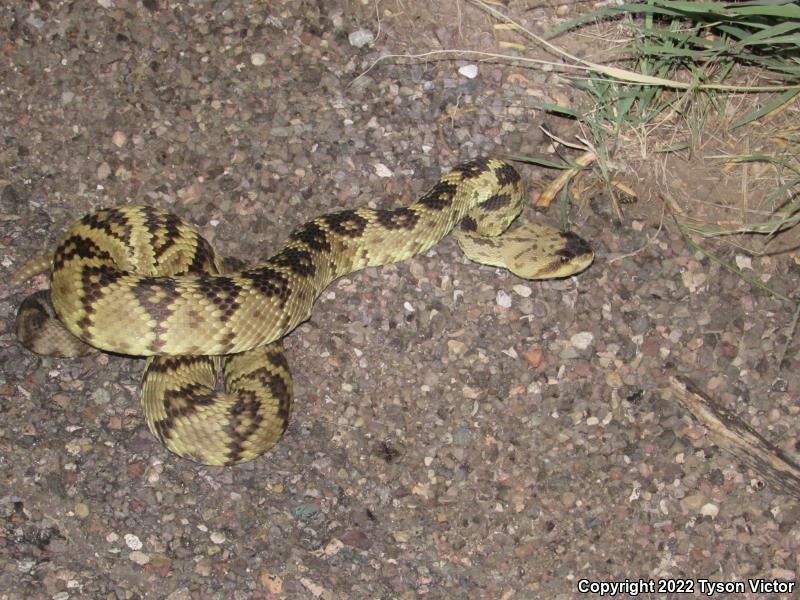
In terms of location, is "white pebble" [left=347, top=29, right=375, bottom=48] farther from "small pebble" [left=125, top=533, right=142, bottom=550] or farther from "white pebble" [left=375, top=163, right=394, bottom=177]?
"small pebble" [left=125, top=533, right=142, bottom=550]

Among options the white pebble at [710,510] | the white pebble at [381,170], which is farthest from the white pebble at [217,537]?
the white pebble at [381,170]

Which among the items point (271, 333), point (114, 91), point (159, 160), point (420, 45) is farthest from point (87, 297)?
point (420, 45)

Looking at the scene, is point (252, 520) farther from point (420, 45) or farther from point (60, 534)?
point (420, 45)

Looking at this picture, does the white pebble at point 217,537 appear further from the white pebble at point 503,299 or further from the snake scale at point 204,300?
the white pebble at point 503,299

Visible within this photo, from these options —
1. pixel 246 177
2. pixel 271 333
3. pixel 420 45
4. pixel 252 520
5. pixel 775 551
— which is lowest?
pixel 775 551

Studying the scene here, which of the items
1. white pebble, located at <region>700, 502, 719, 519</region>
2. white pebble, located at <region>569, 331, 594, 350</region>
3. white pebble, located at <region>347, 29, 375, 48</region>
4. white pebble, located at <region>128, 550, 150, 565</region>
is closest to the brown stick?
white pebble, located at <region>700, 502, 719, 519</region>
